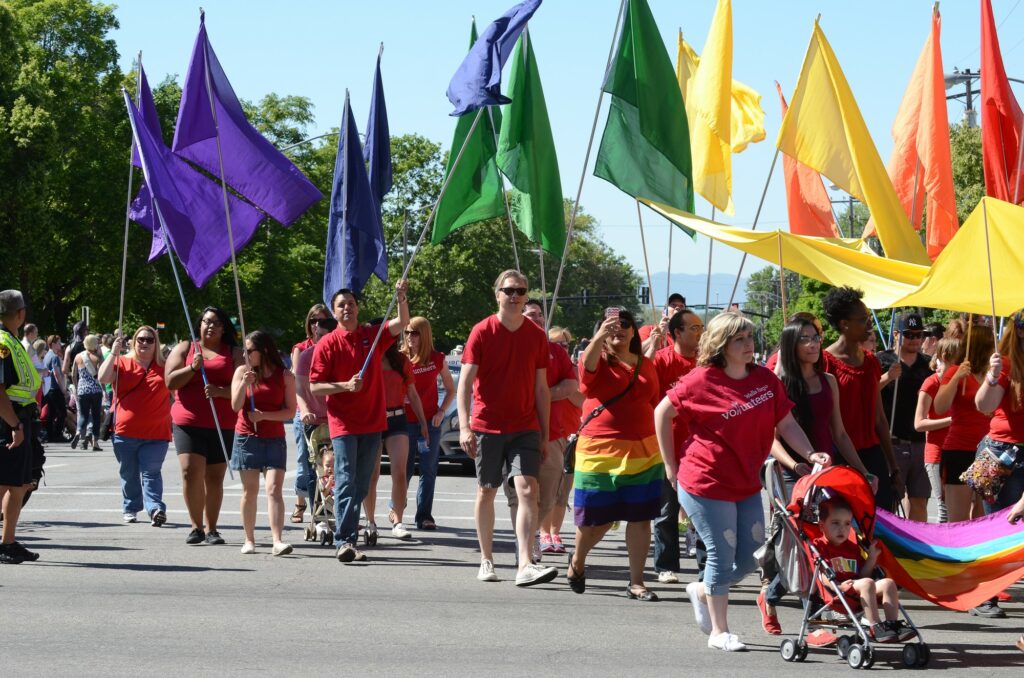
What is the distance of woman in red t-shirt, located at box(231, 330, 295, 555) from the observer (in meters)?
11.5

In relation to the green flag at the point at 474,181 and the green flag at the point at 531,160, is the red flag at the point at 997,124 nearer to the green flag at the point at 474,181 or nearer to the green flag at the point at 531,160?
the green flag at the point at 531,160

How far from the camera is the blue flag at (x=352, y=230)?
14055mm

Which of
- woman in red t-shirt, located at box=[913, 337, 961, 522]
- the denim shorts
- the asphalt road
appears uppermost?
woman in red t-shirt, located at box=[913, 337, 961, 522]

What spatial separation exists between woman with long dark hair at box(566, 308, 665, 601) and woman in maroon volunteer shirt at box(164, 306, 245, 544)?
3.64m

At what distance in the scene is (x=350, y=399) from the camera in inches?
441

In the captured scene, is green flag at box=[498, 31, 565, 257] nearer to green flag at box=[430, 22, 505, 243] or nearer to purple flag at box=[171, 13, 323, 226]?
green flag at box=[430, 22, 505, 243]

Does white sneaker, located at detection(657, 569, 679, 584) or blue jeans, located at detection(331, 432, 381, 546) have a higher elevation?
blue jeans, located at detection(331, 432, 381, 546)

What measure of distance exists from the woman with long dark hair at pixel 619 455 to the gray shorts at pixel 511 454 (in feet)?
1.77

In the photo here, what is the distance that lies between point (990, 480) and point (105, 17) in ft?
164

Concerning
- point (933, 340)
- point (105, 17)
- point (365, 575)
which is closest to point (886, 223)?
point (933, 340)

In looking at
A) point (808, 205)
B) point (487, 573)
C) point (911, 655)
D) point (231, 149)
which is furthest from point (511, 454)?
point (808, 205)

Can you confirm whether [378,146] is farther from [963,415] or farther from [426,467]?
[963,415]

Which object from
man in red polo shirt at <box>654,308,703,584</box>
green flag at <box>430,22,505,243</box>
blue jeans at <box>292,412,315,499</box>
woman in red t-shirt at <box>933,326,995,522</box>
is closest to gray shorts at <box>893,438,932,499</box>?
woman in red t-shirt at <box>933,326,995,522</box>

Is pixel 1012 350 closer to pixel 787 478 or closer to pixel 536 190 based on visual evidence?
pixel 787 478
